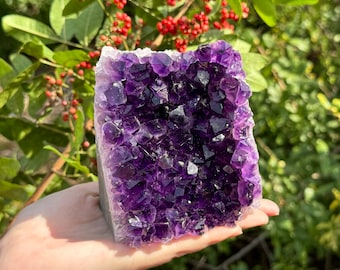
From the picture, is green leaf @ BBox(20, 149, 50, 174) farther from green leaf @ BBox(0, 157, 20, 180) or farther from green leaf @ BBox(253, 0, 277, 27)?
green leaf @ BBox(253, 0, 277, 27)

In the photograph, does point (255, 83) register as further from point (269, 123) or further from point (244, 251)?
point (244, 251)

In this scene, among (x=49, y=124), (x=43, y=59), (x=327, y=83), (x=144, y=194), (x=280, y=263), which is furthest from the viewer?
(x=327, y=83)

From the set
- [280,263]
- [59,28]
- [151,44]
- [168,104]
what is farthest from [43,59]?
[280,263]

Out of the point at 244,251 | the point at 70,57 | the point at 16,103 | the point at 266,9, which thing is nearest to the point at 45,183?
the point at 16,103

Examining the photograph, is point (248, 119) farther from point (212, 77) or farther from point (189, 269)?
point (189, 269)

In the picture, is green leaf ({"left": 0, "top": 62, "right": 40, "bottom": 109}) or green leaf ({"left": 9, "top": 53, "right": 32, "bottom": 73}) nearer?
green leaf ({"left": 0, "top": 62, "right": 40, "bottom": 109})

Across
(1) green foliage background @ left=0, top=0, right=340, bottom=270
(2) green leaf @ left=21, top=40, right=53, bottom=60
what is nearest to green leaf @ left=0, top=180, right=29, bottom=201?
(1) green foliage background @ left=0, top=0, right=340, bottom=270
